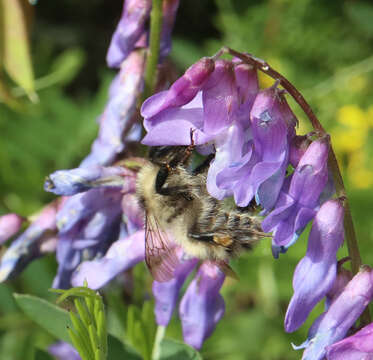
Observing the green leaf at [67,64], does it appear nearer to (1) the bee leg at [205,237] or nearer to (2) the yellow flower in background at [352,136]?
(2) the yellow flower in background at [352,136]

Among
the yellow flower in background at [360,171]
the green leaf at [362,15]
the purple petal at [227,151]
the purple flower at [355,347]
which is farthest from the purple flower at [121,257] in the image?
the green leaf at [362,15]

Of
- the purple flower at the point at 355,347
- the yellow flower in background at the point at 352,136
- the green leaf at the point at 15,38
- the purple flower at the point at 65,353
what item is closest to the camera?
the purple flower at the point at 355,347

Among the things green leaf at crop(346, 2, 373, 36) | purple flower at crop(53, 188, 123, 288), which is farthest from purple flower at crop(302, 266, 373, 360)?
green leaf at crop(346, 2, 373, 36)

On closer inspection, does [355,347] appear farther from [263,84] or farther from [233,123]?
[263,84]

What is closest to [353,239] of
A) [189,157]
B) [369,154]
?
[189,157]

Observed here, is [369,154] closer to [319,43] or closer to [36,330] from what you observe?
[319,43]

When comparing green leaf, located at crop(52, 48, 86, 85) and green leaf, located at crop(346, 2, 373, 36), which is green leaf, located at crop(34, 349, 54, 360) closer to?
green leaf, located at crop(52, 48, 86, 85)
